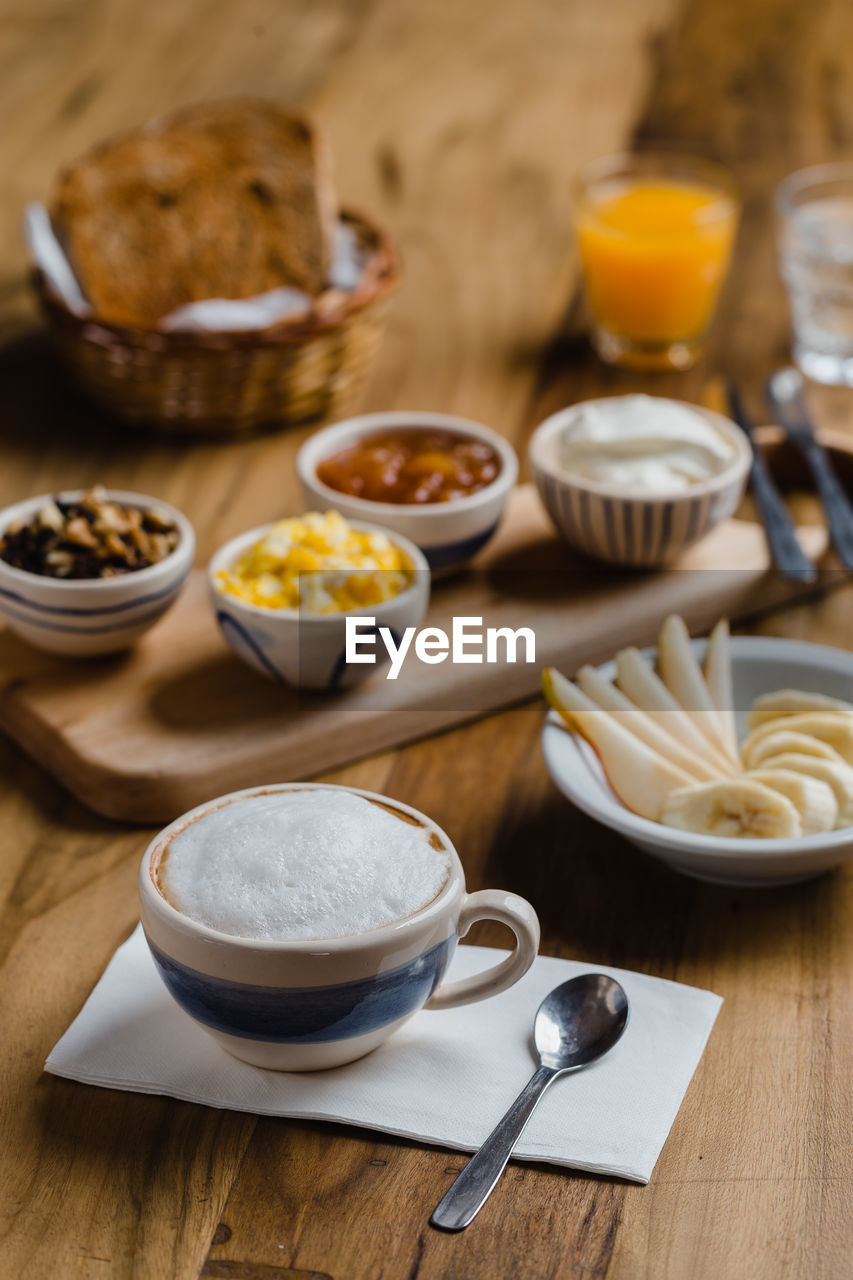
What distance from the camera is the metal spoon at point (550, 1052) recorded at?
92cm

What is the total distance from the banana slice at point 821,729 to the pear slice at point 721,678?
27 mm

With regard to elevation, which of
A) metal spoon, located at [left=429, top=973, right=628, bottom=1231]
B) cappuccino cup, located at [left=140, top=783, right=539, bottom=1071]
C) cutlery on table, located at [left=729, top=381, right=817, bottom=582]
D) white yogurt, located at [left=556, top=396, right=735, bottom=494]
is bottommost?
cutlery on table, located at [left=729, top=381, right=817, bottom=582]

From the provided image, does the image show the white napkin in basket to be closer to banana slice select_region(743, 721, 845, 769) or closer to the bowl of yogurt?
the bowl of yogurt

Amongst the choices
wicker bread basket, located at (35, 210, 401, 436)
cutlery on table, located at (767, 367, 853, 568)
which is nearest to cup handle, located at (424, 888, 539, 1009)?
cutlery on table, located at (767, 367, 853, 568)

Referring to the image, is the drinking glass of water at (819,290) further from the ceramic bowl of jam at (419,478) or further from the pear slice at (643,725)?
the pear slice at (643,725)

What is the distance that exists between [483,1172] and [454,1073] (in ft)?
0.32

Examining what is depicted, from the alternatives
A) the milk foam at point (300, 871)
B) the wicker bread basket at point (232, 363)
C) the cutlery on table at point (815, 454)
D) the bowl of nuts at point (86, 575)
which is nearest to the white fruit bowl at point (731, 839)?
the milk foam at point (300, 871)

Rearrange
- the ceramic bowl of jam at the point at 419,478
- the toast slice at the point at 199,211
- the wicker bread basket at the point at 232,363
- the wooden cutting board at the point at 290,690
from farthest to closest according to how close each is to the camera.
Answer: the toast slice at the point at 199,211 < the wicker bread basket at the point at 232,363 < the ceramic bowl of jam at the point at 419,478 < the wooden cutting board at the point at 290,690

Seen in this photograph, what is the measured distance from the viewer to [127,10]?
12.3ft

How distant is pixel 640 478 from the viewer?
1.65 m

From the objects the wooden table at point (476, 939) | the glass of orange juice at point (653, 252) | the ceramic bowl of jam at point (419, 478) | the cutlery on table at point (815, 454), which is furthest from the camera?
the glass of orange juice at point (653, 252)

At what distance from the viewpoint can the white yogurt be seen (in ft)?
5.43

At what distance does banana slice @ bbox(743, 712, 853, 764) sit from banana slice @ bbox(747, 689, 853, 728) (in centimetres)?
2

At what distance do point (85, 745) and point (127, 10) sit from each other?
121 inches
